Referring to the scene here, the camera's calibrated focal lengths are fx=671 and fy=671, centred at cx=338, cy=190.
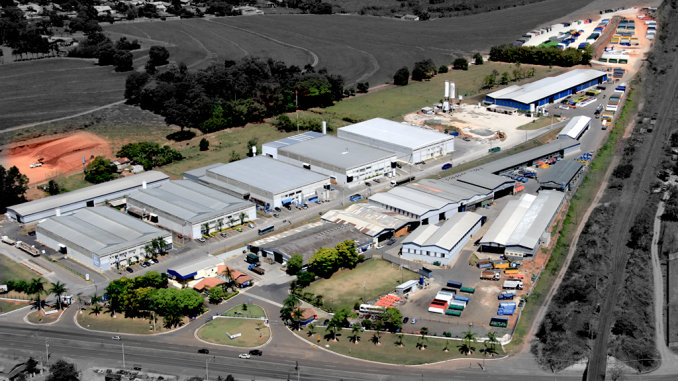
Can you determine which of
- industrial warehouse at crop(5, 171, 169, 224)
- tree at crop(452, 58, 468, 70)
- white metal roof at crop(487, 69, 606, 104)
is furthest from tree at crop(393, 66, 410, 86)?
industrial warehouse at crop(5, 171, 169, 224)

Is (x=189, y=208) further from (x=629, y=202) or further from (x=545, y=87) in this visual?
(x=545, y=87)

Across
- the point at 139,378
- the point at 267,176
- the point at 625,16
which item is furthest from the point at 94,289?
the point at 625,16

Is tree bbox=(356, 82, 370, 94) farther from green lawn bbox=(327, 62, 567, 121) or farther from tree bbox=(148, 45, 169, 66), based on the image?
tree bbox=(148, 45, 169, 66)

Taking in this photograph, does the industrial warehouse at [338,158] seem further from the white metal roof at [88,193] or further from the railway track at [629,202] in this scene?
the railway track at [629,202]

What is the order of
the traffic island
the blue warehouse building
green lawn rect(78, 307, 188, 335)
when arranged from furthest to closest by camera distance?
the blue warehouse building, green lawn rect(78, 307, 188, 335), the traffic island

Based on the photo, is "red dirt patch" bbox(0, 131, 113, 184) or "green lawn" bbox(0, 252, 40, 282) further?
"red dirt patch" bbox(0, 131, 113, 184)

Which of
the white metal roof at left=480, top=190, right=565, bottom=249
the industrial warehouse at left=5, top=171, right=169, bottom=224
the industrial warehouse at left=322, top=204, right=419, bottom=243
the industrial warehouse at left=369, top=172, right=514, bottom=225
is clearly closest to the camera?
the white metal roof at left=480, top=190, right=565, bottom=249

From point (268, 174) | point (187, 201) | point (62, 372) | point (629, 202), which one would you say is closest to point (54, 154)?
point (187, 201)

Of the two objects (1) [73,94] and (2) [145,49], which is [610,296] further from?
(2) [145,49]

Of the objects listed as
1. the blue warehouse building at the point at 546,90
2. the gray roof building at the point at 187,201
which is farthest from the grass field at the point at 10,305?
the blue warehouse building at the point at 546,90
